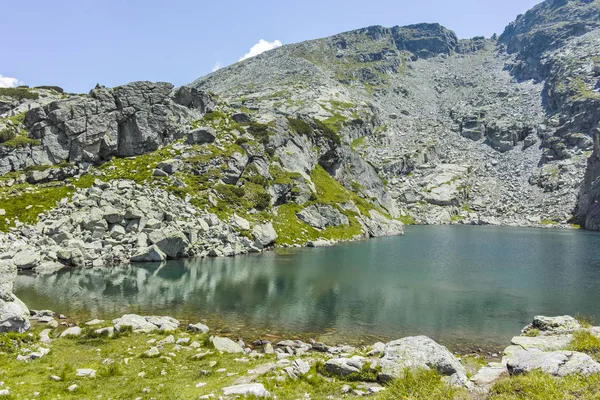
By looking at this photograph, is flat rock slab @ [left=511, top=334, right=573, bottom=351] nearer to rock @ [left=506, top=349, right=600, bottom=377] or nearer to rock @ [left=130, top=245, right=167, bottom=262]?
rock @ [left=506, top=349, right=600, bottom=377]

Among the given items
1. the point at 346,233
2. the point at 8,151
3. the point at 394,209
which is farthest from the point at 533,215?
the point at 8,151

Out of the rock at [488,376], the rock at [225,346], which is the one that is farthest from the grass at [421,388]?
the rock at [225,346]

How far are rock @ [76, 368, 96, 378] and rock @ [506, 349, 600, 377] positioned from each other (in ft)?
59.0

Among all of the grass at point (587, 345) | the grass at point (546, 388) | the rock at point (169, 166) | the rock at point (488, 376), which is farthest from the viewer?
the rock at point (169, 166)

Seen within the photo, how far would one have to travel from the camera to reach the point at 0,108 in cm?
10150

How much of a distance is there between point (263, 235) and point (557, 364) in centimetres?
7324

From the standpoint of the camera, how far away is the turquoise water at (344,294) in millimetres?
32125

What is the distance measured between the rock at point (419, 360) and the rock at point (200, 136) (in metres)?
98.7

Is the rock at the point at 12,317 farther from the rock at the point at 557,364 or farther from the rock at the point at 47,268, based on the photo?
the rock at the point at 47,268

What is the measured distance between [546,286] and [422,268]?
18334 millimetres

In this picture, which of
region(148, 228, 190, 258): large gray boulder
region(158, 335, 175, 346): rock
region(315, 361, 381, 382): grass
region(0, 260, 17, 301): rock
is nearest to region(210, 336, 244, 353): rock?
region(158, 335, 175, 346): rock

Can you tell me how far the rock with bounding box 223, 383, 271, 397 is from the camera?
1380 centimetres

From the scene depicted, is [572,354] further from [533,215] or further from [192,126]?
[533,215]

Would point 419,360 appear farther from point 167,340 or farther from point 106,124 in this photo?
point 106,124
